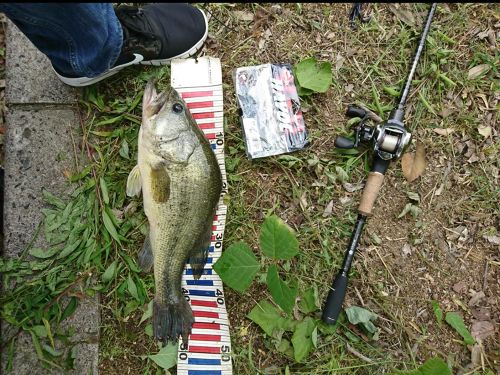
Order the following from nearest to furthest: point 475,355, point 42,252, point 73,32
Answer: point 73,32, point 42,252, point 475,355

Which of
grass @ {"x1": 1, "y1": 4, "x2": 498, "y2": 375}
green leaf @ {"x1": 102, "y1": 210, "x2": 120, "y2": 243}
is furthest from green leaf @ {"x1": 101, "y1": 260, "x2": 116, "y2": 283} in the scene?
green leaf @ {"x1": 102, "y1": 210, "x2": 120, "y2": 243}

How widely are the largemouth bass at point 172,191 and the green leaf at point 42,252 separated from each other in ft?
2.33

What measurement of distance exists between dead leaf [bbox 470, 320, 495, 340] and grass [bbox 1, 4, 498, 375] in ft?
0.22

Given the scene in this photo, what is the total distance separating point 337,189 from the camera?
3291 millimetres

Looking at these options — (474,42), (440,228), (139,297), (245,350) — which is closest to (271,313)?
(245,350)

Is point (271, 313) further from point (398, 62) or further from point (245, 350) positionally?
point (398, 62)

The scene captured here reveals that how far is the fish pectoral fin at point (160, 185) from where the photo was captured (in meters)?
2.75

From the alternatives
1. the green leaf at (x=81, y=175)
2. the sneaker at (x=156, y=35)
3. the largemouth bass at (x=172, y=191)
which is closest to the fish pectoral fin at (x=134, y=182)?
the largemouth bass at (x=172, y=191)

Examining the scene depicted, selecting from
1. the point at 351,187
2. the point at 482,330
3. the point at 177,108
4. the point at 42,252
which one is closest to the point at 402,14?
the point at 351,187

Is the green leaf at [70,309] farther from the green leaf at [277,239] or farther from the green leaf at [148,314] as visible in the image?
the green leaf at [277,239]

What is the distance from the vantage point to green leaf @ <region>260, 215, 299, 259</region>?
2758mm

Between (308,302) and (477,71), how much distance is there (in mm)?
2225

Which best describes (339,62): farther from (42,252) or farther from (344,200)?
(42,252)

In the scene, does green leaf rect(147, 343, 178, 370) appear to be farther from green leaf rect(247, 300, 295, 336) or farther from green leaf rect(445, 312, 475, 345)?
green leaf rect(445, 312, 475, 345)
